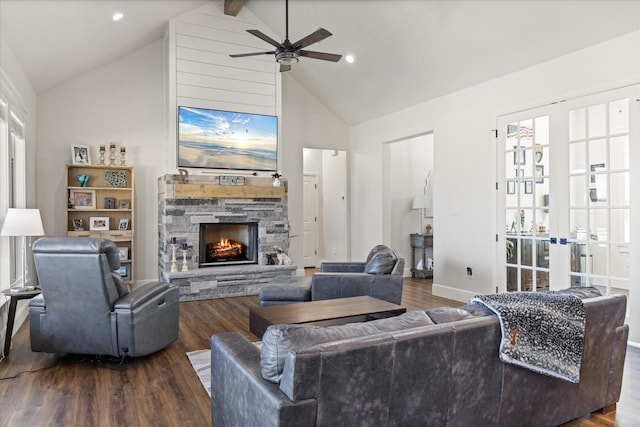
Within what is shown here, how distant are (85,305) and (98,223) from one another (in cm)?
354

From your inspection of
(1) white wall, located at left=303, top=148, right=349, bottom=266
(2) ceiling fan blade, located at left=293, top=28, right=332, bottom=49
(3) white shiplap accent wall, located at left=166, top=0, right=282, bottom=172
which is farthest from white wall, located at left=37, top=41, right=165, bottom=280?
(2) ceiling fan blade, located at left=293, top=28, right=332, bottom=49

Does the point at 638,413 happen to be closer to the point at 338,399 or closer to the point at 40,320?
the point at 338,399

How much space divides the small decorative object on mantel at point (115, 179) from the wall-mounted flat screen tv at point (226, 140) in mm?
1093

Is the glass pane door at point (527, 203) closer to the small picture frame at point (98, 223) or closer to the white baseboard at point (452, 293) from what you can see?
the white baseboard at point (452, 293)

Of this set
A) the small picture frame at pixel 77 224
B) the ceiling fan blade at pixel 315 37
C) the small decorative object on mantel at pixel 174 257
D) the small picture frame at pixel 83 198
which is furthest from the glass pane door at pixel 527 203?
the small picture frame at pixel 77 224

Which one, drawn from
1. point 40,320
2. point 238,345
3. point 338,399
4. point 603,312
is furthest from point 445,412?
point 40,320

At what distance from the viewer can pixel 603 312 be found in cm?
240

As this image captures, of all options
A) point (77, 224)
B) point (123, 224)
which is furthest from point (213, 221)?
point (77, 224)

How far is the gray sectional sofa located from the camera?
1622mm

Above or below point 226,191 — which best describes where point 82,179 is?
above

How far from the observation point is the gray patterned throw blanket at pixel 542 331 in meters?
2.06

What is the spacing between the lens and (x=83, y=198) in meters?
6.43

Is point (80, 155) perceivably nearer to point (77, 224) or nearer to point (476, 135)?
point (77, 224)

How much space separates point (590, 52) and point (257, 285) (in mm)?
5068
